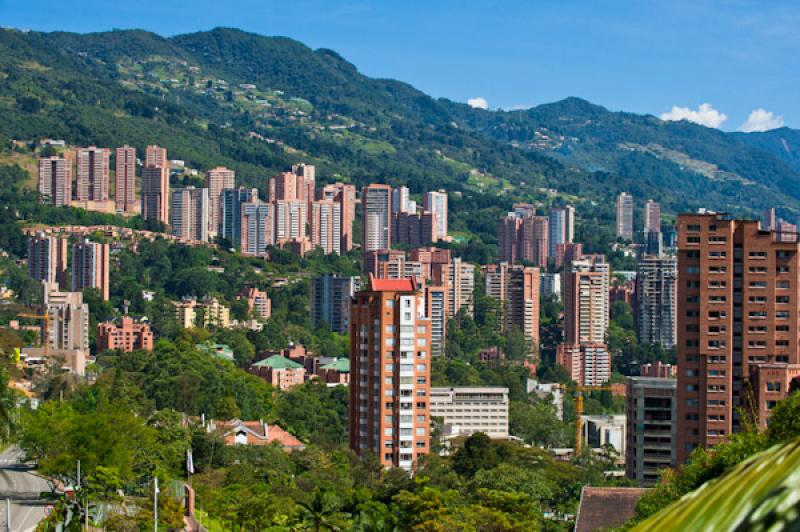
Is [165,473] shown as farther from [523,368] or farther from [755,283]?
[523,368]

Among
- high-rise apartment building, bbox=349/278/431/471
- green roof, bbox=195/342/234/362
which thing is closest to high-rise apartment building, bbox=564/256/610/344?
green roof, bbox=195/342/234/362

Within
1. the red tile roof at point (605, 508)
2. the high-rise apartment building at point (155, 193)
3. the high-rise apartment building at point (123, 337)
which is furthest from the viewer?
the high-rise apartment building at point (155, 193)

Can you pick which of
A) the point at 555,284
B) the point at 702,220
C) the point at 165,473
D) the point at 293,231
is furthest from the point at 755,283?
the point at 293,231

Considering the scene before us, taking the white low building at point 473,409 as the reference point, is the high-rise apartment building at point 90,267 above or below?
above

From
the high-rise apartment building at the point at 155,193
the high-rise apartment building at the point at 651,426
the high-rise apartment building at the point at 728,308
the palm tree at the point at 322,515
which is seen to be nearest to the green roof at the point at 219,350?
the high-rise apartment building at the point at 651,426

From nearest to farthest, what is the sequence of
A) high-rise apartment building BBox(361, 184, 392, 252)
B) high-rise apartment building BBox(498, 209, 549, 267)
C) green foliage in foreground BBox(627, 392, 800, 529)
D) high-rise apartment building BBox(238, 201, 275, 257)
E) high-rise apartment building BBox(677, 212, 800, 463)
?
green foliage in foreground BBox(627, 392, 800, 529), high-rise apartment building BBox(677, 212, 800, 463), high-rise apartment building BBox(238, 201, 275, 257), high-rise apartment building BBox(361, 184, 392, 252), high-rise apartment building BBox(498, 209, 549, 267)

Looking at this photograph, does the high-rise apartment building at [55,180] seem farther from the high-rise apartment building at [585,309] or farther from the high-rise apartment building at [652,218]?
the high-rise apartment building at [652,218]

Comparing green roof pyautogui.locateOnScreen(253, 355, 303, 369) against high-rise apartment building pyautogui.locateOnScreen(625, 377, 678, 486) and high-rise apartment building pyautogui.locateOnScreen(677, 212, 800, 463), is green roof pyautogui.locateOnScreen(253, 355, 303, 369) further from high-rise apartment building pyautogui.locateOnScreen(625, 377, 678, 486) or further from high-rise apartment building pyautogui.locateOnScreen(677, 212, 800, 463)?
high-rise apartment building pyautogui.locateOnScreen(677, 212, 800, 463)
